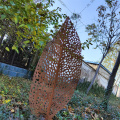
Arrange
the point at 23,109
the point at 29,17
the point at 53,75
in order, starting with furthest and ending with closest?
the point at 23,109 < the point at 53,75 < the point at 29,17

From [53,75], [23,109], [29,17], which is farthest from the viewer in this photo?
[23,109]

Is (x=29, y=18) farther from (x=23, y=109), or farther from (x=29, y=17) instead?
(x=23, y=109)

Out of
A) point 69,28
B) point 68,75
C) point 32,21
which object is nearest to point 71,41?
point 69,28

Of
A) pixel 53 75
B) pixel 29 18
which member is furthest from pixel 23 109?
pixel 29 18

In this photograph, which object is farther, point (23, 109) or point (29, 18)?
point (23, 109)

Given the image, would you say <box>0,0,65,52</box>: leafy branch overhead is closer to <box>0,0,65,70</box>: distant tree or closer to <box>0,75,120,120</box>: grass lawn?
<box>0,0,65,70</box>: distant tree

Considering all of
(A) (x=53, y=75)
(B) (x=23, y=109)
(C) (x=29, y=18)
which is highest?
(C) (x=29, y=18)

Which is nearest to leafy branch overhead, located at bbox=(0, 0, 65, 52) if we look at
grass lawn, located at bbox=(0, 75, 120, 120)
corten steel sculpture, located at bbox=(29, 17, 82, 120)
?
corten steel sculpture, located at bbox=(29, 17, 82, 120)

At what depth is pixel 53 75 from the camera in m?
1.82

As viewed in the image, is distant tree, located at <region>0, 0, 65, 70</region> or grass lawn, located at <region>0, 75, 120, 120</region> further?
grass lawn, located at <region>0, 75, 120, 120</region>

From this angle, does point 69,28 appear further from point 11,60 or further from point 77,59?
point 11,60

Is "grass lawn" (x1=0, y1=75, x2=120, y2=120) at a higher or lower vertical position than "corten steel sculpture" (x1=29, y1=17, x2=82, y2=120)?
lower

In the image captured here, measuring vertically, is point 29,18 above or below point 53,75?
above

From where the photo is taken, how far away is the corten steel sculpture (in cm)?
182
